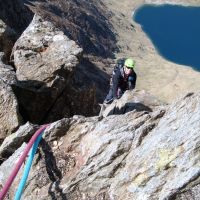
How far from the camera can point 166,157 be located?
11102 mm

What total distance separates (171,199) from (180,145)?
150 centimetres

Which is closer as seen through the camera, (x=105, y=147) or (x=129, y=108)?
(x=105, y=147)

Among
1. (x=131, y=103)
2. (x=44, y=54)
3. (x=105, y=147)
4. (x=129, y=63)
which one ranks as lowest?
(x=131, y=103)

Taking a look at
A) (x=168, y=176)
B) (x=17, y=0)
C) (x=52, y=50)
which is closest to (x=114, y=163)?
(x=168, y=176)

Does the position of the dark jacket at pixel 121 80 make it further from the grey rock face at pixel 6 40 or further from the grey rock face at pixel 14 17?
the grey rock face at pixel 14 17

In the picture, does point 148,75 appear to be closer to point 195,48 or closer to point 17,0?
point 195,48

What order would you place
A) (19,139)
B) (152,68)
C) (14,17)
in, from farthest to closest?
1. (152,68)
2. (14,17)
3. (19,139)

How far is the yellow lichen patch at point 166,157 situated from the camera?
10.9 metres

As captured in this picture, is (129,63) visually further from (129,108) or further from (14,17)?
(14,17)

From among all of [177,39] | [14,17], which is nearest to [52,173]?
[14,17]

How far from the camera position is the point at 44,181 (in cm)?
1288

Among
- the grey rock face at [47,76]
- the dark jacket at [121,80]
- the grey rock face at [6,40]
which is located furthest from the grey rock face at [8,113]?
the grey rock face at [6,40]

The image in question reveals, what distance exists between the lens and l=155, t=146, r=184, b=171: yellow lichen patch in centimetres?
1093

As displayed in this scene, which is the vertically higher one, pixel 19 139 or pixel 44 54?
pixel 44 54
